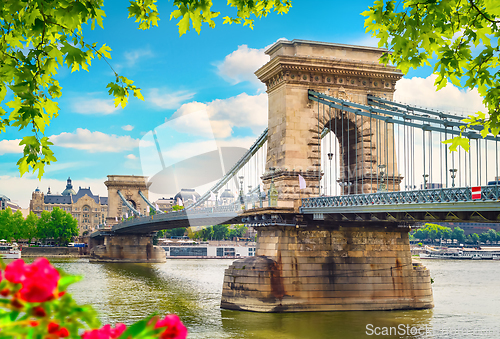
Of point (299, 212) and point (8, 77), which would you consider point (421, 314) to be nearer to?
point (299, 212)

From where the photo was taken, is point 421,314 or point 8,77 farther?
point 421,314

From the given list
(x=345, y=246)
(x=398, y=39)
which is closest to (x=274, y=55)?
(x=345, y=246)

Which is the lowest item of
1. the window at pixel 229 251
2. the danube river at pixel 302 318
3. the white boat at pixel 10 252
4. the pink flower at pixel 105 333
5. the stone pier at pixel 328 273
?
the window at pixel 229 251

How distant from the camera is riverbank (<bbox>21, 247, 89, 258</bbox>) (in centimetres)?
9175

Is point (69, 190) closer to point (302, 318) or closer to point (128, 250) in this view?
point (128, 250)

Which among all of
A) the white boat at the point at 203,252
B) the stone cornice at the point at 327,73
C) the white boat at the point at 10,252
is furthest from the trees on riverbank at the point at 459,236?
the stone cornice at the point at 327,73

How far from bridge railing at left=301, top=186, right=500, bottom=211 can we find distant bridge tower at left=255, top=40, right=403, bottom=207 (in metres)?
2.30

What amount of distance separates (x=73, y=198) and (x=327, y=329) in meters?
170

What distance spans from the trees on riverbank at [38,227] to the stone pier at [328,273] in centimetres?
8338

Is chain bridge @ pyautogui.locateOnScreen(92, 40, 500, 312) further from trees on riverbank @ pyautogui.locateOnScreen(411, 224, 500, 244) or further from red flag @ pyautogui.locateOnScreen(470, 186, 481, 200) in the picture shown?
trees on riverbank @ pyautogui.locateOnScreen(411, 224, 500, 244)

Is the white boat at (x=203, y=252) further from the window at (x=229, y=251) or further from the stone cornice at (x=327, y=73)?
the stone cornice at (x=327, y=73)

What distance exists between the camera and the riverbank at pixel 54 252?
9175 cm

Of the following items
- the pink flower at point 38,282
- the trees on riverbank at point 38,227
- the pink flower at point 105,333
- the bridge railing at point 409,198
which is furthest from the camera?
the trees on riverbank at point 38,227

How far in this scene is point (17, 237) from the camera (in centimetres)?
10388
